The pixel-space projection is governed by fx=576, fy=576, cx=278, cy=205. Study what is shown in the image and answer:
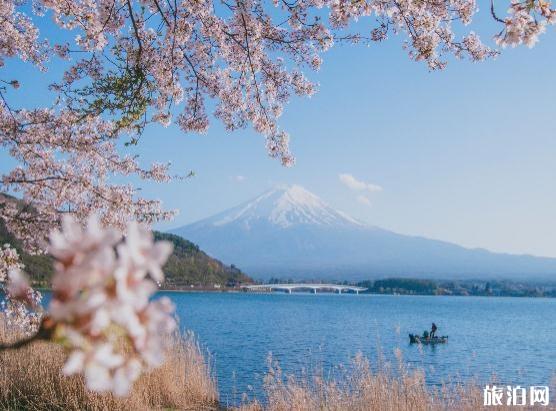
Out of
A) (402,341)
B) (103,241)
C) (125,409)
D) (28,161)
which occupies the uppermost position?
(28,161)

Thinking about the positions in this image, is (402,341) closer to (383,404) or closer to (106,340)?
(383,404)

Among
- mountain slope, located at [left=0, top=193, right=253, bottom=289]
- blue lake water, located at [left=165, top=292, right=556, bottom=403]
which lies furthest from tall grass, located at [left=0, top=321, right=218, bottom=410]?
mountain slope, located at [left=0, top=193, right=253, bottom=289]

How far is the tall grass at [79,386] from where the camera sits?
6754mm

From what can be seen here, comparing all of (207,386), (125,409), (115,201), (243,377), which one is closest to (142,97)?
(115,201)

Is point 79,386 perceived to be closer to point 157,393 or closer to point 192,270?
point 157,393

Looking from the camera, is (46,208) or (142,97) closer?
(142,97)

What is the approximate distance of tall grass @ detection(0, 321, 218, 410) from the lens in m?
6.75

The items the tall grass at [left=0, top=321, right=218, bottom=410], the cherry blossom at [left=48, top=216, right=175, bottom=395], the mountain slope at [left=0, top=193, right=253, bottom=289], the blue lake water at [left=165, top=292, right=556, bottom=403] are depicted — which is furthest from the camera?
the mountain slope at [left=0, top=193, right=253, bottom=289]

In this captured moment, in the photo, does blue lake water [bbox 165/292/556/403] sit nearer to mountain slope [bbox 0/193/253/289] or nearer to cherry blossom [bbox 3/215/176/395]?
cherry blossom [bbox 3/215/176/395]

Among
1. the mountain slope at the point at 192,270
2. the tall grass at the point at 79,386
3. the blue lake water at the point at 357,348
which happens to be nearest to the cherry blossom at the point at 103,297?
the tall grass at the point at 79,386

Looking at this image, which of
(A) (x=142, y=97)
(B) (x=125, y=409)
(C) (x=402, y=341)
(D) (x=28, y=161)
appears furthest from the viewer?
(C) (x=402, y=341)

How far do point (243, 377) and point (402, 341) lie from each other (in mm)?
18659

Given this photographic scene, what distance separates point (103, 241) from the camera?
2.68ft

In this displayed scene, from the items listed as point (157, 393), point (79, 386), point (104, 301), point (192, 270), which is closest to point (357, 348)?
point (157, 393)
